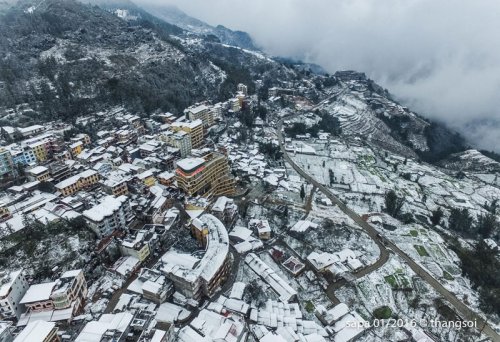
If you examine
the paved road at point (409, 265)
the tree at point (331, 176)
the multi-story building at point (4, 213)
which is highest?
the tree at point (331, 176)

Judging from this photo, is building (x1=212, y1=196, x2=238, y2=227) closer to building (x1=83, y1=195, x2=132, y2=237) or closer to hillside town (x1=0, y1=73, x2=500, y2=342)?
hillside town (x1=0, y1=73, x2=500, y2=342)

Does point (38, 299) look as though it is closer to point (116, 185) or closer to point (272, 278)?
point (116, 185)

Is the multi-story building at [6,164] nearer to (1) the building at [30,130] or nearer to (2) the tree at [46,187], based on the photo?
(2) the tree at [46,187]

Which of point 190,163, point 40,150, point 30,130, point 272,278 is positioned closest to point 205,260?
point 272,278

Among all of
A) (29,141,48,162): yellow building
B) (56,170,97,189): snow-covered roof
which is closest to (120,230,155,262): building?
(56,170,97,189): snow-covered roof

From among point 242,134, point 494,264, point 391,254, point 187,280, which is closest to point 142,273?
point 187,280

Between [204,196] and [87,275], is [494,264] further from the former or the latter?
[87,275]

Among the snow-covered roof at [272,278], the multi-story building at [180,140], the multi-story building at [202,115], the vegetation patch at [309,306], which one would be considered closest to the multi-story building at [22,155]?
the multi-story building at [180,140]
